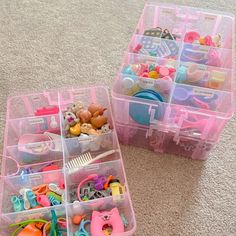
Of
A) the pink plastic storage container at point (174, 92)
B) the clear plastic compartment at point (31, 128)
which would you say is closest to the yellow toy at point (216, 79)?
the pink plastic storage container at point (174, 92)

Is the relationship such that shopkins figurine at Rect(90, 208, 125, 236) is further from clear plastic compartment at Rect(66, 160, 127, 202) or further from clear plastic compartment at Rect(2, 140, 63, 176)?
clear plastic compartment at Rect(2, 140, 63, 176)

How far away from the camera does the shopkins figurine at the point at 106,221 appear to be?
0.78 meters

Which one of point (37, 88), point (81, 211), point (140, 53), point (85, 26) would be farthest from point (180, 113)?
point (85, 26)

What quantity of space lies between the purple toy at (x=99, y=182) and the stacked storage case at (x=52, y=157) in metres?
0.02

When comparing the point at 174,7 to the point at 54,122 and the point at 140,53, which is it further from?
the point at 54,122

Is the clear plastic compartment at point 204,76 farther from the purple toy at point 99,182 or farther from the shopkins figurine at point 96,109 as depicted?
the purple toy at point 99,182

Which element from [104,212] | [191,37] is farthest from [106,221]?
[191,37]

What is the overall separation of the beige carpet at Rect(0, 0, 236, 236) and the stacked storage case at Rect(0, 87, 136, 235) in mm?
77

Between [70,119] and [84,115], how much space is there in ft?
0.15

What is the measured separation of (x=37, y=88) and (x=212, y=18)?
0.67m

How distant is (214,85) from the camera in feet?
3.00

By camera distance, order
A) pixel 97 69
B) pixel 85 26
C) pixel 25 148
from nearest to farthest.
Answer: pixel 25 148
pixel 97 69
pixel 85 26

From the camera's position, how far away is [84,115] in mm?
957

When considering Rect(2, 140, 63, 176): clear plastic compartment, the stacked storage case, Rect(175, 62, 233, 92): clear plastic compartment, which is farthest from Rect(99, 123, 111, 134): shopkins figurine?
Rect(175, 62, 233, 92): clear plastic compartment
